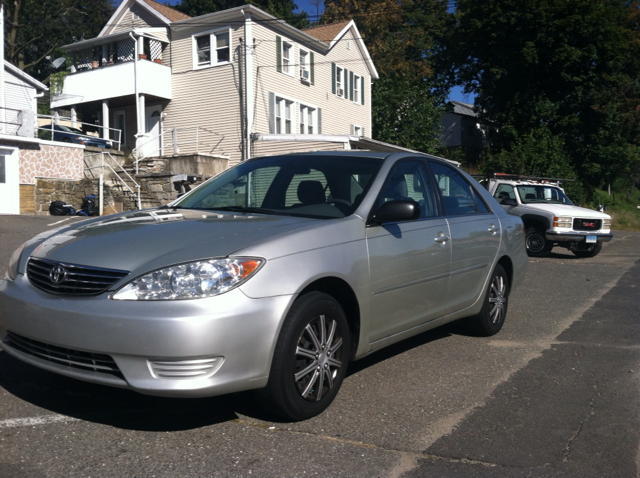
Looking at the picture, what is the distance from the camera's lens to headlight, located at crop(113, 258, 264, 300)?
131 inches

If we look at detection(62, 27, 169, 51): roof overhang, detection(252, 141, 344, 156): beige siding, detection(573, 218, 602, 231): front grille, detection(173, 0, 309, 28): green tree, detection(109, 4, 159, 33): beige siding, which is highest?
detection(173, 0, 309, 28): green tree

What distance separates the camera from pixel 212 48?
2691 centimetres

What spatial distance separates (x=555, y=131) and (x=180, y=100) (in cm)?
2357

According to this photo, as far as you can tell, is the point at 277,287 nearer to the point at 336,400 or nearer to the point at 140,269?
the point at 140,269

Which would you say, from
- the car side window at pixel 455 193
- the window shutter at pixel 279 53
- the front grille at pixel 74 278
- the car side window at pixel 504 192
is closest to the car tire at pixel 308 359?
the front grille at pixel 74 278

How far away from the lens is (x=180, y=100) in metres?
28.2

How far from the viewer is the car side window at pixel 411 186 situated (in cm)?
481

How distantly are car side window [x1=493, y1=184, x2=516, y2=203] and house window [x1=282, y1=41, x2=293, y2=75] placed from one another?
14.9m

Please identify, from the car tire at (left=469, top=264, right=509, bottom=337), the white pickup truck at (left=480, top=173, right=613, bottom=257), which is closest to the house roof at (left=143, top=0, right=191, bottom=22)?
the white pickup truck at (left=480, top=173, right=613, bottom=257)

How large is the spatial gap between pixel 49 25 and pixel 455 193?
139 feet

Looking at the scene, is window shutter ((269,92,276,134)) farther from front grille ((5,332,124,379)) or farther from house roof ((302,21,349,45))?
front grille ((5,332,124,379))

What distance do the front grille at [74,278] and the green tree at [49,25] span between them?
40.2m

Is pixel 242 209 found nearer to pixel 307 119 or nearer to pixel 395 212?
pixel 395 212

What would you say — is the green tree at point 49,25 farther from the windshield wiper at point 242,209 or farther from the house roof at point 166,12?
the windshield wiper at point 242,209
